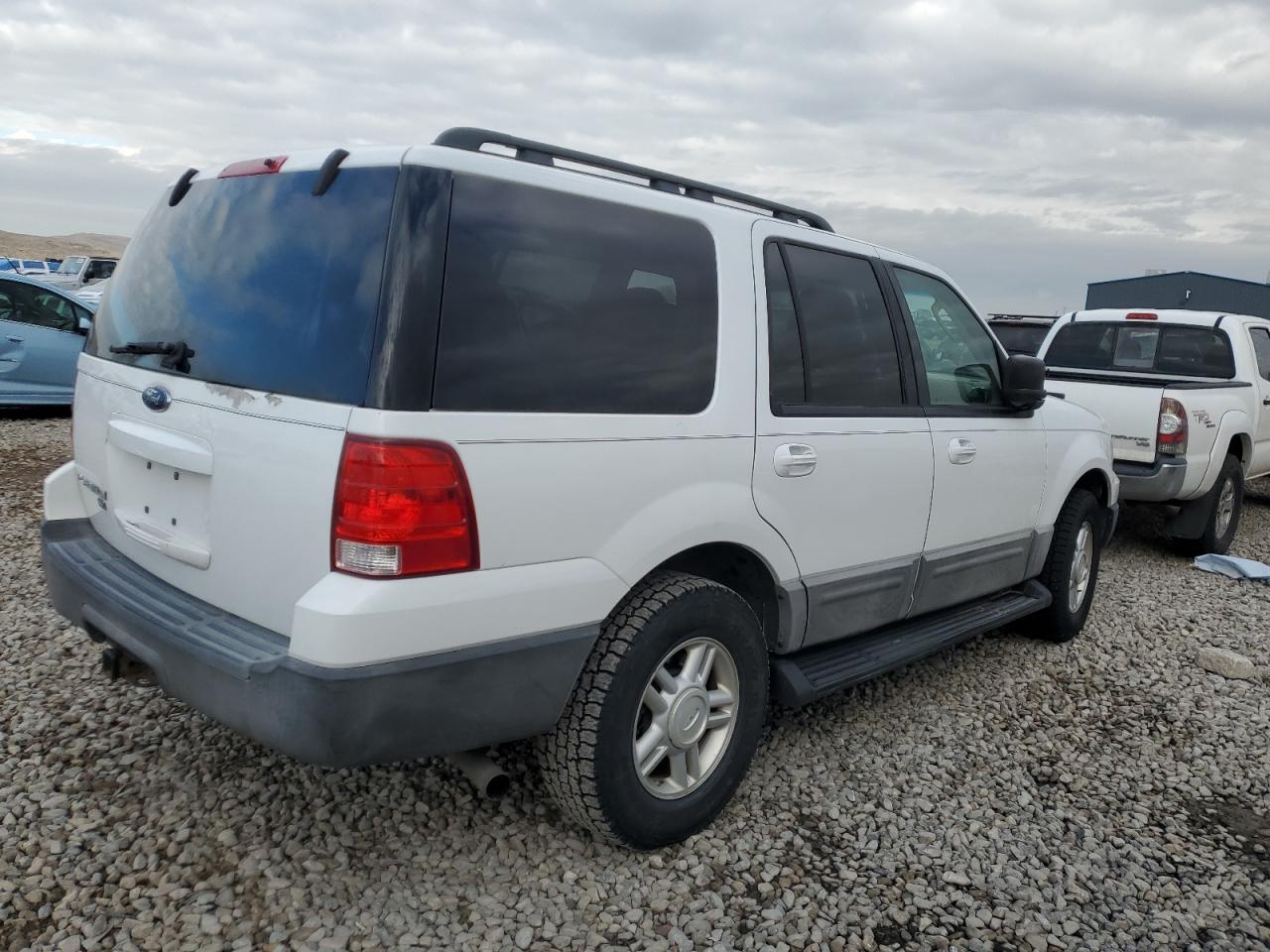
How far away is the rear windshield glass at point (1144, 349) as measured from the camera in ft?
24.8

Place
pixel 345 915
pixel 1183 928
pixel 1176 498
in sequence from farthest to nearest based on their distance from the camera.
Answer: pixel 1176 498 → pixel 1183 928 → pixel 345 915

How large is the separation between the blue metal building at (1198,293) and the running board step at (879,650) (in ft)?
71.0

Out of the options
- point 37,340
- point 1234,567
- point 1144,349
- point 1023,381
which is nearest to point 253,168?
point 1023,381

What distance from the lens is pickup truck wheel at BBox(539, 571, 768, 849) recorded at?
2.49 meters

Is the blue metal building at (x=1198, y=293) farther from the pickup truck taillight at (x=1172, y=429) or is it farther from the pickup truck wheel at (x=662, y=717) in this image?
the pickup truck wheel at (x=662, y=717)

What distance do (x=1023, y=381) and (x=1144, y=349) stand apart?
15.5ft

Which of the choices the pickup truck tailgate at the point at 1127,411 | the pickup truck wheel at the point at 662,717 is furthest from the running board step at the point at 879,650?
the pickup truck tailgate at the point at 1127,411

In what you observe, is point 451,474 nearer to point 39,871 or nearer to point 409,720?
point 409,720

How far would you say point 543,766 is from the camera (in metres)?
2.58

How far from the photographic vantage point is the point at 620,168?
2.88 metres

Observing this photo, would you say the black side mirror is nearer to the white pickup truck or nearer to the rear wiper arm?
the white pickup truck

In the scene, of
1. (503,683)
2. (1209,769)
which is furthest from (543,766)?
(1209,769)

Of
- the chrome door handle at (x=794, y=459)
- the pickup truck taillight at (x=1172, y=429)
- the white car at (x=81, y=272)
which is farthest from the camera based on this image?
the white car at (x=81, y=272)

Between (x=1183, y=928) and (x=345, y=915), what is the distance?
2292mm
